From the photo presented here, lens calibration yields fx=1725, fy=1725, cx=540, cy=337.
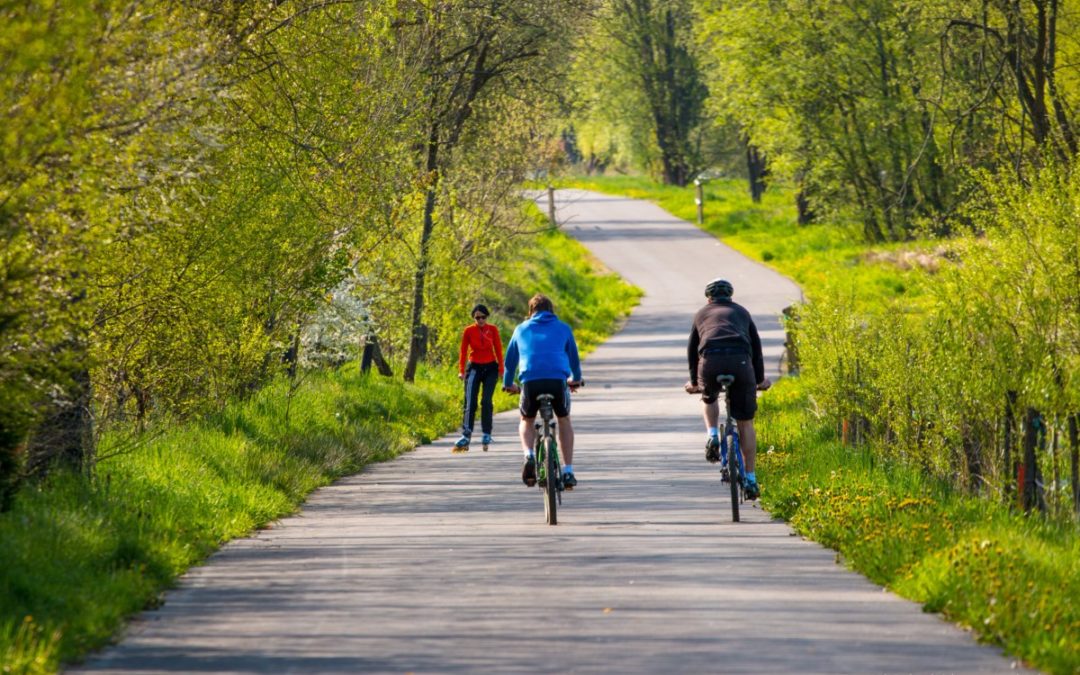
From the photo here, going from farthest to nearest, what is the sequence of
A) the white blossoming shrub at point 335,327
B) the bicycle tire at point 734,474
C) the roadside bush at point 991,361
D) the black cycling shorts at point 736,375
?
the white blossoming shrub at point 335,327, the black cycling shorts at point 736,375, the roadside bush at point 991,361, the bicycle tire at point 734,474

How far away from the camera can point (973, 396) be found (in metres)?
13.9

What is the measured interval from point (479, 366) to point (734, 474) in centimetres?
708

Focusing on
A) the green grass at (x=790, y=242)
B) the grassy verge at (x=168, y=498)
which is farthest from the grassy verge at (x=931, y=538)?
the green grass at (x=790, y=242)

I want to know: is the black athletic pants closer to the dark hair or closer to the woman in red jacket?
the woman in red jacket

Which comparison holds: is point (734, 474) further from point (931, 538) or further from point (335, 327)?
point (335, 327)

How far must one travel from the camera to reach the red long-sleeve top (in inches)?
770

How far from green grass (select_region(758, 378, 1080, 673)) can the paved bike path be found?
18cm

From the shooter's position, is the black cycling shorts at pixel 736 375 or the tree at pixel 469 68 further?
the tree at pixel 469 68

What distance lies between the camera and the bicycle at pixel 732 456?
13242 mm

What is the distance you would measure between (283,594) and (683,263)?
155 feet

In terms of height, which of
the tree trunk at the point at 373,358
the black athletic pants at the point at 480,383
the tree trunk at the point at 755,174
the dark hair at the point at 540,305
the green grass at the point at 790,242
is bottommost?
the black athletic pants at the point at 480,383

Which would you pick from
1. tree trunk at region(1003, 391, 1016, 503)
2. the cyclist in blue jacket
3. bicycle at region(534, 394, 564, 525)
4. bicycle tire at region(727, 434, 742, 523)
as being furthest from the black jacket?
tree trunk at region(1003, 391, 1016, 503)

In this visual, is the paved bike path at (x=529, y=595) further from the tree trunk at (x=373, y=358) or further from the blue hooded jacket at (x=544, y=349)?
the tree trunk at (x=373, y=358)

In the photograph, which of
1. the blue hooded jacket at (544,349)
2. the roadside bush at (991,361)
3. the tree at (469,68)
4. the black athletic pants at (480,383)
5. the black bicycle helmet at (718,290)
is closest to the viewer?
the roadside bush at (991,361)
